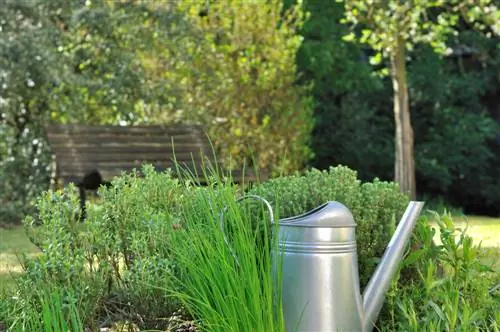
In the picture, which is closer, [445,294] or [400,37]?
[445,294]

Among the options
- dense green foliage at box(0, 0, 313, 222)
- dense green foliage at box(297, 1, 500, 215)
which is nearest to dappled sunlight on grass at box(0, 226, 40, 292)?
dense green foliage at box(0, 0, 313, 222)

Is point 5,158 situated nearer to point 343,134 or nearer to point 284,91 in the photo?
point 284,91

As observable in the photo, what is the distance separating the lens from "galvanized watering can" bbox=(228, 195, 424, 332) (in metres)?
2.82

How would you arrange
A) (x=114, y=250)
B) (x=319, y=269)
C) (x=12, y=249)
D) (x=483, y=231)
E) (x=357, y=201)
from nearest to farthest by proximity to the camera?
(x=319, y=269), (x=114, y=250), (x=357, y=201), (x=12, y=249), (x=483, y=231)

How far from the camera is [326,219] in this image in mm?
2816

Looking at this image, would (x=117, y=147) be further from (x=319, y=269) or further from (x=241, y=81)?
(x=319, y=269)

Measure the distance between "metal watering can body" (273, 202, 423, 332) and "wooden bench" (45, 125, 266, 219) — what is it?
475 cm

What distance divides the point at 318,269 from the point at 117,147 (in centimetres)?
574

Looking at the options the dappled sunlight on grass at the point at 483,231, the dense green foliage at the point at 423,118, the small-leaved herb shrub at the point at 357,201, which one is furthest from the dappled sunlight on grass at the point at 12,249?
the dense green foliage at the point at 423,118

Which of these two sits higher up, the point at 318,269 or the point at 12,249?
the point at 318,269

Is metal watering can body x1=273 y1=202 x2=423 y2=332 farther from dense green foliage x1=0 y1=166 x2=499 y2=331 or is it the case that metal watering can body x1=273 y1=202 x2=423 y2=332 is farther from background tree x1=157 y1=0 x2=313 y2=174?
background tree x1=157 y1=0 x2=313 y2=174

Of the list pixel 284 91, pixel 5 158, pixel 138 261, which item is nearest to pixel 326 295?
pixel 138 261

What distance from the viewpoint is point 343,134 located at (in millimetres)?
12461

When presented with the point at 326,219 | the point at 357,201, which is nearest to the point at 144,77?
the point at 357,201
